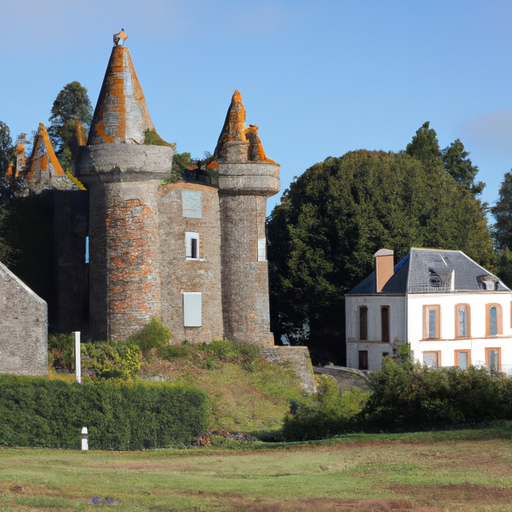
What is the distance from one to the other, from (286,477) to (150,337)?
18128mm

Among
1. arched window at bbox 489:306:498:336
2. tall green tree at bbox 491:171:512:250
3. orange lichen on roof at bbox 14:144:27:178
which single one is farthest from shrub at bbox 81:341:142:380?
tall green tree at bbox 491:171:512:250

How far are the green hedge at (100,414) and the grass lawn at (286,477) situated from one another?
272 centimetres

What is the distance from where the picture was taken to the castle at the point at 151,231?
1410 inches

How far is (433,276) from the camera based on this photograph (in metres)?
48.9

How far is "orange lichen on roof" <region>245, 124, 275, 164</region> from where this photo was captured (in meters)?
41.2

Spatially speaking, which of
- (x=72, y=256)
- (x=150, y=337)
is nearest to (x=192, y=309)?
(x=150, y=337)

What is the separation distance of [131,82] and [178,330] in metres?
9.62

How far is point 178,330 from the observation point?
37844 mm

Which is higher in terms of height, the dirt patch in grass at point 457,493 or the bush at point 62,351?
the bush at point 62,351

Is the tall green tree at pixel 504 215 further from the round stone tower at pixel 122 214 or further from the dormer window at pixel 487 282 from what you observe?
the round stone tower at pixel 122 214

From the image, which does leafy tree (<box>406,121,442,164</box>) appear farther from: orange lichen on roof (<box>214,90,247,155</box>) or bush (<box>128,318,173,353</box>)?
bush (<box>128,318,173,353</box>)

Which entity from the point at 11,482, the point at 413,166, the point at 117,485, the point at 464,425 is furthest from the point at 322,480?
the point at 413,166

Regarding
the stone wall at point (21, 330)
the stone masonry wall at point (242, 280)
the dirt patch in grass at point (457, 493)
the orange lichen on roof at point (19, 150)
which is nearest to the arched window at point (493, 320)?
the stone masonry wall at point (242, 280)

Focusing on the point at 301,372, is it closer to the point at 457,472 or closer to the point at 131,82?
the point at 131,82
